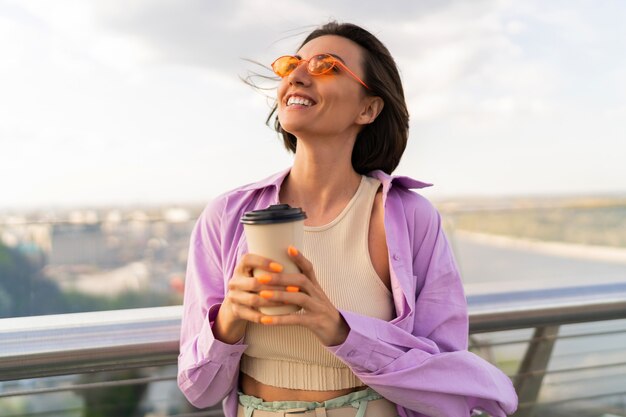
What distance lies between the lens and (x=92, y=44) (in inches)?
1233

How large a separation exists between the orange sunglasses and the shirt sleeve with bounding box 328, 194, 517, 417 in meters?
0.40

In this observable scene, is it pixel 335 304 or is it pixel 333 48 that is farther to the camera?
pixel 333 48

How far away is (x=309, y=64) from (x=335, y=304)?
56 centimetres

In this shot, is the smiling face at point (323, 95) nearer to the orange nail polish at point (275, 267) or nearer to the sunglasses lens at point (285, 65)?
the sunglasses lens at point (285, 65)

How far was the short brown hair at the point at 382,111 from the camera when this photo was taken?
1557 millimetres

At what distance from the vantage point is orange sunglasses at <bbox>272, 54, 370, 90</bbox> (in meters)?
1.45

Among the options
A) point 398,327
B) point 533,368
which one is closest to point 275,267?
point 398,327

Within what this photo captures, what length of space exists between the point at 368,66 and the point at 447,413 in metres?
0.84

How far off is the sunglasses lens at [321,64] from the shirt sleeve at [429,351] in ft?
1.32

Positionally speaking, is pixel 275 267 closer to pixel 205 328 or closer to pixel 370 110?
pixel 205 328

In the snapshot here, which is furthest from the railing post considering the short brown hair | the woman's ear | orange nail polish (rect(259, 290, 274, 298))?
orange nail polish (rect(259, 290, 274, 298))

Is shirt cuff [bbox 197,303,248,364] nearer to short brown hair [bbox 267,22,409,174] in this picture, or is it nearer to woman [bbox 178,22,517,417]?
woman [bbox 178,22,517,417]

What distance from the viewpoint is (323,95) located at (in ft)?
4.72

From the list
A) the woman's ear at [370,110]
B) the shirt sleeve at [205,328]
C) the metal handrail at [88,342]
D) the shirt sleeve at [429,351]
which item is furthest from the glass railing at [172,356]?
the woman's ear at [370,110]
